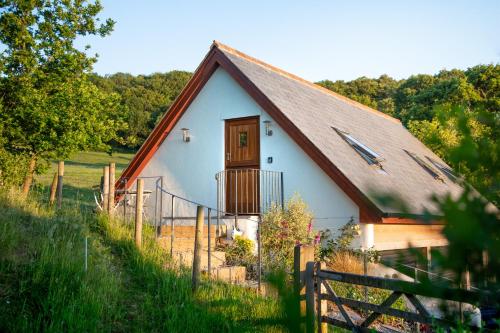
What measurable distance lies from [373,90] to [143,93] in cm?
2225

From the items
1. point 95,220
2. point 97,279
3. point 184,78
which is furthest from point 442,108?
point 184,78

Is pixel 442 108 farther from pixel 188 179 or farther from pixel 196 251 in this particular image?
pixel 188 179

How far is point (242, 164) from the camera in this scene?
12.0m

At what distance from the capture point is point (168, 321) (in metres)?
5.22

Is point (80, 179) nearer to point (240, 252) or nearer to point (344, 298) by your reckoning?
point (240, 252)

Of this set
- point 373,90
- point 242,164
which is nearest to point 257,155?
point 242,164

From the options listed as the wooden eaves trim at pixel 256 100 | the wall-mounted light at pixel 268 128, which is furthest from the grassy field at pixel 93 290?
the wall-mounted light at pixel 268 128

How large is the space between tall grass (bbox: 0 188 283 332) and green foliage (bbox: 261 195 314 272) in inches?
110

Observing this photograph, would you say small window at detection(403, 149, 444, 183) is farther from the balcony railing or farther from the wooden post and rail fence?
the wooden post and rail fence

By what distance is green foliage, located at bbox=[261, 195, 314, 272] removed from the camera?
9.41 metres

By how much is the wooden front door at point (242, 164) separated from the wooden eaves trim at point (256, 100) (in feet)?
2.85

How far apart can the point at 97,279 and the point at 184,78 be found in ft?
148

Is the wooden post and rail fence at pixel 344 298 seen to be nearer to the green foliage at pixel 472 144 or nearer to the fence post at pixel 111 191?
Result: the green foliage at pixel 472 144

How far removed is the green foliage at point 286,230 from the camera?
9406 millimetres
